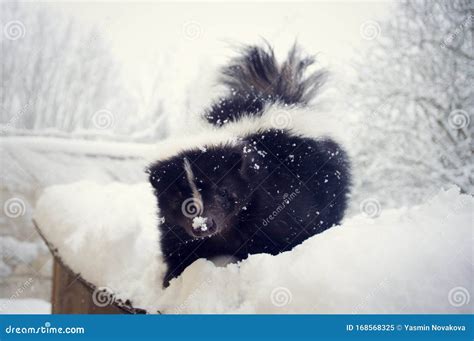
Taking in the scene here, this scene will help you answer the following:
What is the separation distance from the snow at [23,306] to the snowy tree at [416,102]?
1.88 meters

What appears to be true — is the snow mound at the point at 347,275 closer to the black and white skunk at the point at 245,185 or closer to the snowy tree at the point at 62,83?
the black and white skunk at the point at 245,185

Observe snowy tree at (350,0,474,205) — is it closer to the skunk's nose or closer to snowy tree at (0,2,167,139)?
the skunk's nose

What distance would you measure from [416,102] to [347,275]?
1.39 meters

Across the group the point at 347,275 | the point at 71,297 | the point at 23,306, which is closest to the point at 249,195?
the point at 347,275

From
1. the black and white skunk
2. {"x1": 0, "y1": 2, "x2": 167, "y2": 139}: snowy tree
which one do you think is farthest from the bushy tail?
{"x1": 0, "y1": 2, "x2": 167, "y2": 139}: snowy tree

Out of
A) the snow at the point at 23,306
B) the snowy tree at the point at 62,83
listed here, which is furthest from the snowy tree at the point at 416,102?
the snow at the point at 23,306

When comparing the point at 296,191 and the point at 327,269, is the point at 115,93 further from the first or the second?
the point at 327,269

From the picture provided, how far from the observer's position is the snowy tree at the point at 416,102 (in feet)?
7.95

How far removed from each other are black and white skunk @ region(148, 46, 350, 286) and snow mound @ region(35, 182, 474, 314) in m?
0.21

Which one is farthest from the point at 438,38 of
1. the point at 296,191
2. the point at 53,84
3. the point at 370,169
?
the point at 53,84

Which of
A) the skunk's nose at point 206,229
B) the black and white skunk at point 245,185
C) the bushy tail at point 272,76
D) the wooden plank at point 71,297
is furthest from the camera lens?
the bushy tail at point 272,76

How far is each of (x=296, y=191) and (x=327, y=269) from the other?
67cm

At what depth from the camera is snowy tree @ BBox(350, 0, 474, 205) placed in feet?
7.95
